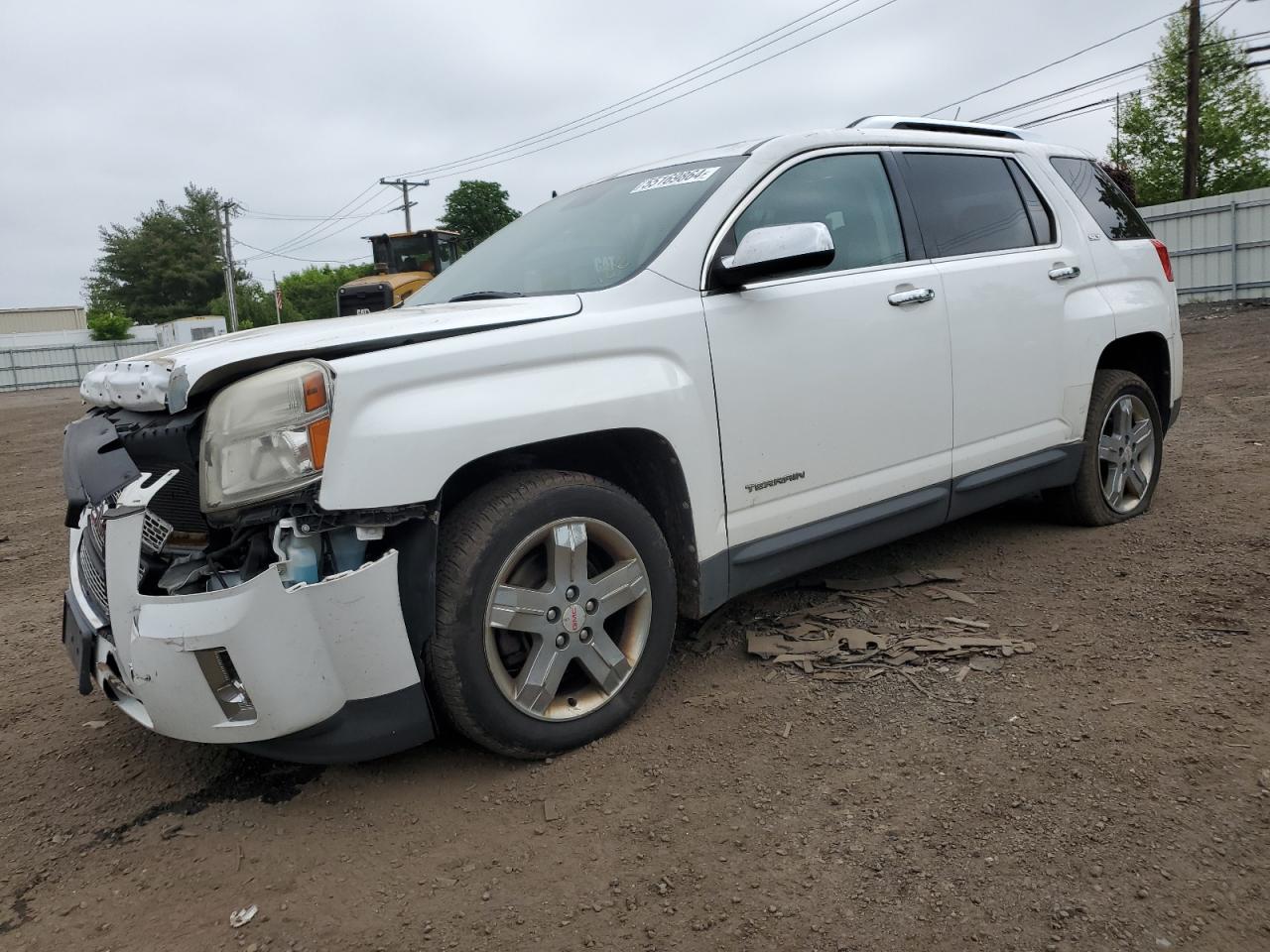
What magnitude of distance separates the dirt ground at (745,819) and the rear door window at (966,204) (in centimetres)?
150

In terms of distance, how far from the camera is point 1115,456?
4504 mm

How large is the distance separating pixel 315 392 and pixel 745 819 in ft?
4.85

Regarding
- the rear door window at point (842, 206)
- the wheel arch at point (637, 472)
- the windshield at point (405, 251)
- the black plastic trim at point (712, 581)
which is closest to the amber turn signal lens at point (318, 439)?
the wheel arch at point (637, 472)

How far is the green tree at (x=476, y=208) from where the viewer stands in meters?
64.1

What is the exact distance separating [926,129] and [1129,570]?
206cm

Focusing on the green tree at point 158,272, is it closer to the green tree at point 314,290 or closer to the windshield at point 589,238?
the green tree at point 314,290

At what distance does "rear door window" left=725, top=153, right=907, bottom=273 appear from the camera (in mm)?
3219

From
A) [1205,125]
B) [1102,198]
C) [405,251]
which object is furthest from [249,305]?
[1102,198]

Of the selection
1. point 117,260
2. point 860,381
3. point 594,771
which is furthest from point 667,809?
point 117,260

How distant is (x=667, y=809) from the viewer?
7.83 feet

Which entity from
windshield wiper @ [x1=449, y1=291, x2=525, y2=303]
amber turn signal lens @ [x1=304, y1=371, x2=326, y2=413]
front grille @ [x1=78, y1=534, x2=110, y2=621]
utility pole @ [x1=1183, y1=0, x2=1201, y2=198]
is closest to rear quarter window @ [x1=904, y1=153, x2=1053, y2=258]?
windshield wiper @ [x1=449, y1=291, x2=525, y2=303]

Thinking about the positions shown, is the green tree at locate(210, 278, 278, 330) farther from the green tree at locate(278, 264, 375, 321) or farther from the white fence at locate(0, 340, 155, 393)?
the white fence at locate(0, 340, 155, 393)

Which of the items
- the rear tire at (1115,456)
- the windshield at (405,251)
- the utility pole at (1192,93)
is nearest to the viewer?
the rear tire at (1115,456)

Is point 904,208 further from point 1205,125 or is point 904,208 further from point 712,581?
point 1205,125
